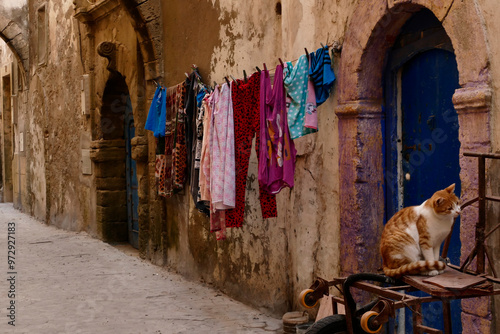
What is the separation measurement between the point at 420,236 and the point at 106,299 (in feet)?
13.3

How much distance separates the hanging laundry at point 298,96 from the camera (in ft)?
15.5

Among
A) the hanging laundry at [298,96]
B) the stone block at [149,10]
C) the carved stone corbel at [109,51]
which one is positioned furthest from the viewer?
the carved stone corbel at [109,51]

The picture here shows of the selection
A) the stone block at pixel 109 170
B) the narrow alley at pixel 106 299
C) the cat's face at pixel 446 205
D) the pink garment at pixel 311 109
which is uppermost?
the pink garment at pixel 311 109

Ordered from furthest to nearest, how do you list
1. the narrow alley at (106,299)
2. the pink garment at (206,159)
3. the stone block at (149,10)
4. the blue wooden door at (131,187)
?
the blue wooden door at (131,187), the stone block at (149,10), the pink garment at (206,159), the narrow alley at (106,299)

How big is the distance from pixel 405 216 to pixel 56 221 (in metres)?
10.4

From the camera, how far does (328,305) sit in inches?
187

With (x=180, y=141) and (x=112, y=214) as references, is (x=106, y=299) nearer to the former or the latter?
(x=180, y=141)

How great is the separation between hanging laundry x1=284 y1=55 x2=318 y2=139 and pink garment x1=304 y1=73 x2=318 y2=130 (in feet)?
0.11

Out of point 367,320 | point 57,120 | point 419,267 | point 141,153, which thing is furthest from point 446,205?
point 57,120

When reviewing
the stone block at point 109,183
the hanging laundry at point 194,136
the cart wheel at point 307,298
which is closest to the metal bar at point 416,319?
the cart wheel at point 307,298

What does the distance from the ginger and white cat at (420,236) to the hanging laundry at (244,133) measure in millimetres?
1874

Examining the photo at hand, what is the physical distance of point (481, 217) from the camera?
123 inches

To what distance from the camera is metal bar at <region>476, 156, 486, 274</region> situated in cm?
309

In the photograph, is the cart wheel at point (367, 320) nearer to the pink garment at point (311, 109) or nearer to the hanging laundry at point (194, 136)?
the pink garment at point (311, 109)
